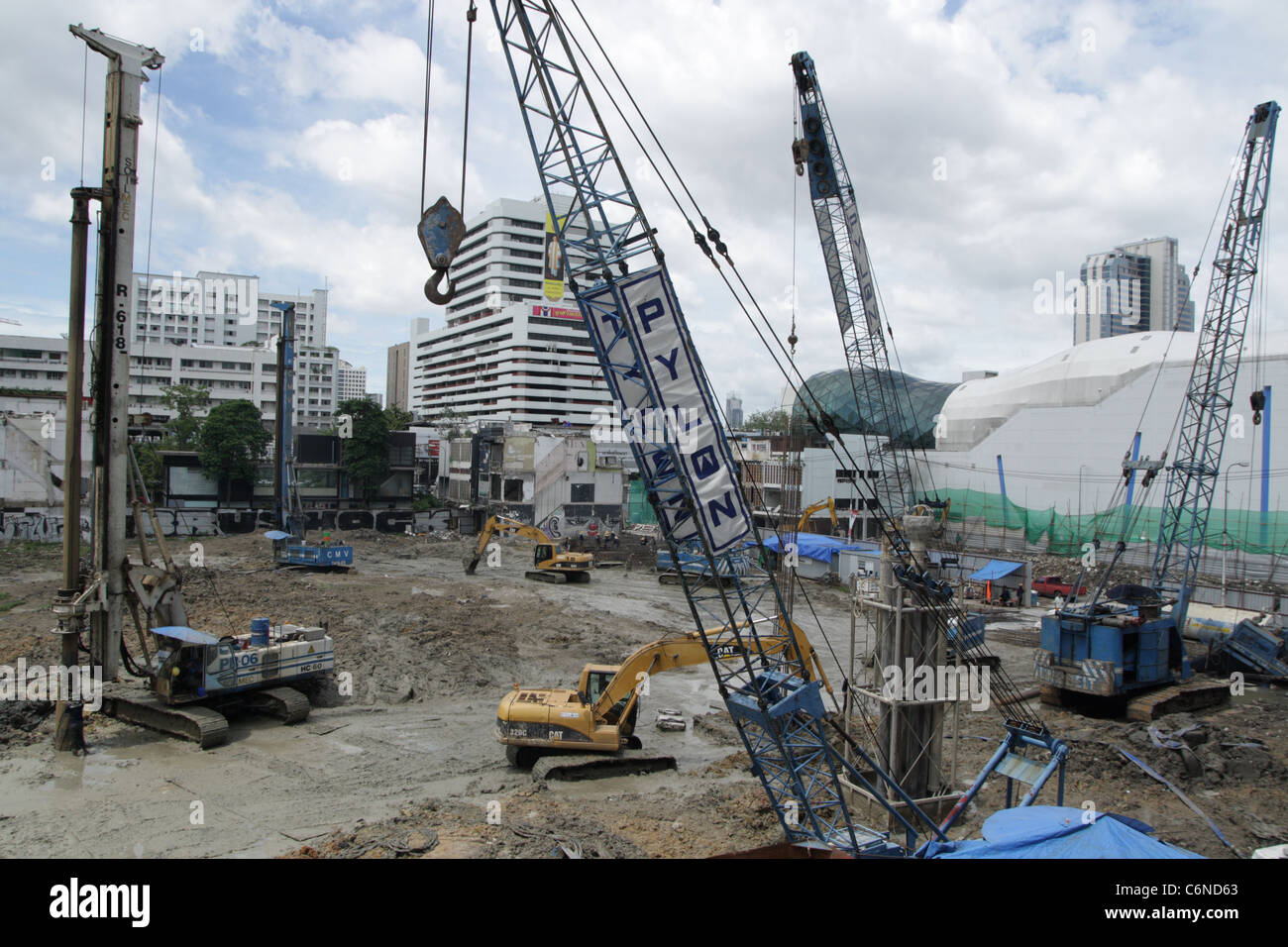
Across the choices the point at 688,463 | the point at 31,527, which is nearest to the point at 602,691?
the point at 688,463

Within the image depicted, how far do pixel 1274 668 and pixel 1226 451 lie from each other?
92.5 feet

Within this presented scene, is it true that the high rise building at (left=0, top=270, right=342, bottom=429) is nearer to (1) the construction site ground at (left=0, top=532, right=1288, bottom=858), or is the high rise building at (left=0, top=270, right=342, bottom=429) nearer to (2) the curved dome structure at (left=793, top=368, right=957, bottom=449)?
(1) the construction site ground at (left=0, top=532, right=1288, bottom=858)

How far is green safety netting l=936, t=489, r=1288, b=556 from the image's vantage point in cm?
4606

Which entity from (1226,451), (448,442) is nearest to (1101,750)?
(1226,451)

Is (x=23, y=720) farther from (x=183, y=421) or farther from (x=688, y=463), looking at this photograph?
(x=183, y=421)

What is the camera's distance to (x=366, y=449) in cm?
6344

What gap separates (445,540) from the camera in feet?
190

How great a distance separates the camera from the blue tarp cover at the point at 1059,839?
6.50 meters

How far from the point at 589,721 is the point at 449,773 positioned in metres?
2.93

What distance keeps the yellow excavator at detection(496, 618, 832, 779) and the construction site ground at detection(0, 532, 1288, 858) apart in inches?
15.4

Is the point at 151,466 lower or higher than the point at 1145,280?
lower

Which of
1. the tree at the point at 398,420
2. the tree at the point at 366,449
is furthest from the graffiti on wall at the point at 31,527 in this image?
the tree at the point at 398,420

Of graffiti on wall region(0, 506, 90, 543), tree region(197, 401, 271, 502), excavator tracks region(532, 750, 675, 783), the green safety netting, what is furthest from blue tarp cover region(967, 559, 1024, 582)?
tree region(197, 401, 271, 502)

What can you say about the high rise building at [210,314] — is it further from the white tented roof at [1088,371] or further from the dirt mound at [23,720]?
the dirt mound at [23,720]
